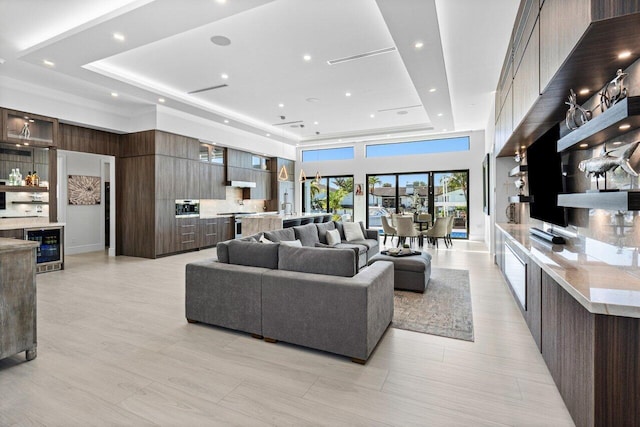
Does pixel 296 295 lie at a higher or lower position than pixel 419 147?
lower

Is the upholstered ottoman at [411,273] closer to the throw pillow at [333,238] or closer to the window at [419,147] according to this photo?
the throw pillow at [333,238]

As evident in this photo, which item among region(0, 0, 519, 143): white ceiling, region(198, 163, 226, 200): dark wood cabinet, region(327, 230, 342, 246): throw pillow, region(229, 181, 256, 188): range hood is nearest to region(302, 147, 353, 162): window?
region(229, 181, 256, 188): range hood

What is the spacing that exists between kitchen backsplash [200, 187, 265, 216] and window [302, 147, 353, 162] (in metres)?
2.59

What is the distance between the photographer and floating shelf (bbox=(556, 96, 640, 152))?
1.62m

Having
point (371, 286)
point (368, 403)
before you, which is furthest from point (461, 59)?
point (368, 403)

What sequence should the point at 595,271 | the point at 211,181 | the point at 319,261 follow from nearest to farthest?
the point at 595,271 < the point at 319,261 < the point at 211,181

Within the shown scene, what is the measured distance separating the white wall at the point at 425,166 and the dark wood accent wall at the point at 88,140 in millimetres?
6439

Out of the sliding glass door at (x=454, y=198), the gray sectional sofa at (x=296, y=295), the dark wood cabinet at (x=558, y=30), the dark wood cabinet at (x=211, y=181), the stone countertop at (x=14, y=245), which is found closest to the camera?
the dark wood cabinet at (x=558, y=30)

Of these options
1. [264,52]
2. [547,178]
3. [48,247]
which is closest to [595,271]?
[547,178]

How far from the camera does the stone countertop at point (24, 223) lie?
5.44 meters

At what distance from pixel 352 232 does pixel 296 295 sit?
3892 millimetres

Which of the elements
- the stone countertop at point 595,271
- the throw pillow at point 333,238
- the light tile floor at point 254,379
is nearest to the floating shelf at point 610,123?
the stone countertop at point 595,271

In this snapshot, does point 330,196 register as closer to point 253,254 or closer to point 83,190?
point 83,190

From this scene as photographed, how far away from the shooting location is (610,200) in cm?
182
